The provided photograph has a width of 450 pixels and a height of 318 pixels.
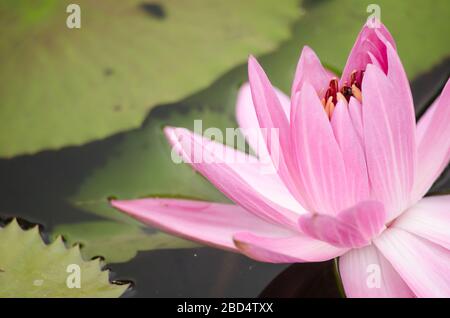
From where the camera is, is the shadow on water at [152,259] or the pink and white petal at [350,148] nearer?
the pink and white petal at [350,148]

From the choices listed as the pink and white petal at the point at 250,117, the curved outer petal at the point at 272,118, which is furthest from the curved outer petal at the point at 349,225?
the pink and white petal at the point at 250,117

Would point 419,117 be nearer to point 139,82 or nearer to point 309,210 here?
point 309,210

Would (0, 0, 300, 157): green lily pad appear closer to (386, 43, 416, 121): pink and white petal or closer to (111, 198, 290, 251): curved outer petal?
(111, 198, 290, 251): curved outer petal

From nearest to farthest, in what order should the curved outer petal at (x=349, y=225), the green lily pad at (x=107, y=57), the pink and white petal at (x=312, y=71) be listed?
the curved outer petal at (x=349, y=225) → the pink and white petal at (x=312, y=71) → the green lily pad at (x=107, y=57)

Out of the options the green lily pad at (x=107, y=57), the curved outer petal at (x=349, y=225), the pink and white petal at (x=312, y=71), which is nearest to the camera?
the curved outer petal at (x=349, y=225)

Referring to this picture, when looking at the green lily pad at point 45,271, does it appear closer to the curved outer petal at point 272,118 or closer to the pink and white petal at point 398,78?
the curved outer petal at point 272,118

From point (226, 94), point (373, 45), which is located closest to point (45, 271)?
point (226, 94)

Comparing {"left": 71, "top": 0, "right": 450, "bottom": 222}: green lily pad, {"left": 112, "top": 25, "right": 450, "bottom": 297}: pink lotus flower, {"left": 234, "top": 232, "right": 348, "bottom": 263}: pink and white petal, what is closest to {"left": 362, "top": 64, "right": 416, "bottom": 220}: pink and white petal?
{"left": 112, "top": 25, "right": 450, "bottom": 297}: pink lotus flower

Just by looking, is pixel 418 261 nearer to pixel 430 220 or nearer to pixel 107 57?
pixel 430 220
